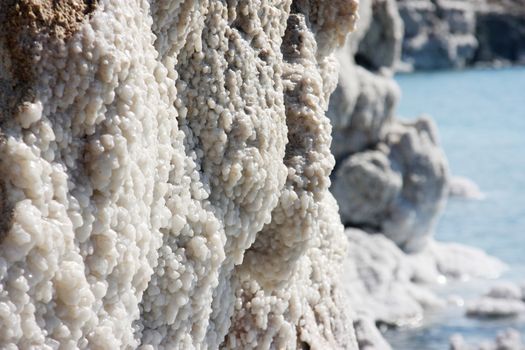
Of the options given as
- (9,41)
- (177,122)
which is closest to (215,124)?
(177,122)

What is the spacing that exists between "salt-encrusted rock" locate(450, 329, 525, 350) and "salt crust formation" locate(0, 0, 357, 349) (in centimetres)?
689

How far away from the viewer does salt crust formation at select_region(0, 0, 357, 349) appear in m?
1.41

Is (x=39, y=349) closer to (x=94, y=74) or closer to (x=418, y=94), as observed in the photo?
(x=94, y=74)

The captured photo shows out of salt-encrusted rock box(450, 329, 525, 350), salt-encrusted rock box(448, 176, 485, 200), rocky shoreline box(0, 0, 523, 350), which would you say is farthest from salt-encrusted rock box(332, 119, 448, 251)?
rocky shoreline box(0, 0, 523, 350)

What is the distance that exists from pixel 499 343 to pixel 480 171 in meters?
11.5

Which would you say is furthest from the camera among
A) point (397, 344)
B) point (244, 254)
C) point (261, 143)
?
point (397, 344)

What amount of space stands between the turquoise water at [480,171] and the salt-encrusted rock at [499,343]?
1.06 ft

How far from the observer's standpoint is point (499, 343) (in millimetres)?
9008

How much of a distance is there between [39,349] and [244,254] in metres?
0.65

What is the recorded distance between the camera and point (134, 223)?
1.54m

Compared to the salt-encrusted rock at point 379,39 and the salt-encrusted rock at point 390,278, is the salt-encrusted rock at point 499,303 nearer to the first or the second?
the salt-encrusted rock at point 390,278

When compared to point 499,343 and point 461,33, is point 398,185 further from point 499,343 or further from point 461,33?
point 461,33

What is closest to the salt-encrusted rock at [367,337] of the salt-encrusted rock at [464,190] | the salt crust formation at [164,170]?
the salt crust formation at [164,170]

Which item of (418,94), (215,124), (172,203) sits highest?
(215,124)
